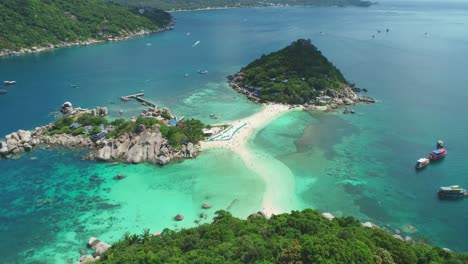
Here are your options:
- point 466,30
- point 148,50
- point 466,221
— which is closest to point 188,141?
point 466,221

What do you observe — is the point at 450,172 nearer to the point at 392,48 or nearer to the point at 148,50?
the point at 392,48

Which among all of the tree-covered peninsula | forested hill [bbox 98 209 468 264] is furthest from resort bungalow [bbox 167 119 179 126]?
forested hill [bbox 98 209 468 264]

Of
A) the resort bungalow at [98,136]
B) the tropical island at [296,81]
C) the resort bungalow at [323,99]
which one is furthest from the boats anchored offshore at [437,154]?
the resort bungalow at [98,136]

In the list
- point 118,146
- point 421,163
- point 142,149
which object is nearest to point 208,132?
point 142,149

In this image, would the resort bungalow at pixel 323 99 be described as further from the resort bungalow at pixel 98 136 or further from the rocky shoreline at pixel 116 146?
the resort bungalow at pixel 98 136

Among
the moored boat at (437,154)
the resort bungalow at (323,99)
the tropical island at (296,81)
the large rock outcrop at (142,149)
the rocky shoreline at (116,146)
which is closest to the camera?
the large rock outcrop at (142,149)

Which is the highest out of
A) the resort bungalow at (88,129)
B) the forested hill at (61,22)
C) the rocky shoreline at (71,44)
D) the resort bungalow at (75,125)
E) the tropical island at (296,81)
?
the forested hill at (61,22)

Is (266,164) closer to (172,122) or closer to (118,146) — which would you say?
(172,122)
